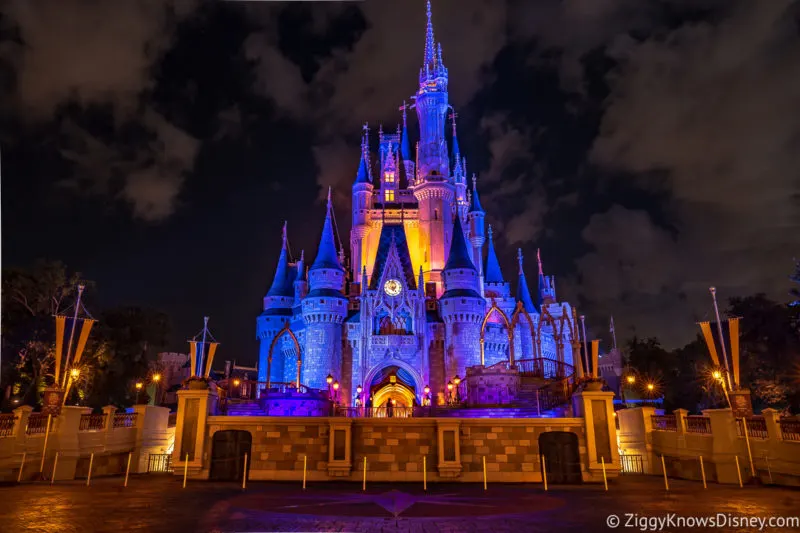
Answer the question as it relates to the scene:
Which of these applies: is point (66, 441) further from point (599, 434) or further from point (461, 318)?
point (461, 318)

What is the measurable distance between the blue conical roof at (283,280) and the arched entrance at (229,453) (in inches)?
1539

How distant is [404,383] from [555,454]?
33.4 metres

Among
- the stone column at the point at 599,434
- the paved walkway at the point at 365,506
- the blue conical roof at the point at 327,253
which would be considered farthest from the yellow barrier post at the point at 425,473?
the blue conical roof at the point at 327,253

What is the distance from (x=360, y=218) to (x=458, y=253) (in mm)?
12406

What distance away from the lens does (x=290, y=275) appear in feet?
182

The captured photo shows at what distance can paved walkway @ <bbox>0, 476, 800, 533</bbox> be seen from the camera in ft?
27.3

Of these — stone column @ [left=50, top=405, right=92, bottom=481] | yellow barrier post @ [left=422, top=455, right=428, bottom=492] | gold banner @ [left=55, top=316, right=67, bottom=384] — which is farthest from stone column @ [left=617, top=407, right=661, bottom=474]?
gold banner @ [left=55, top=316, right=67, bottom=384]

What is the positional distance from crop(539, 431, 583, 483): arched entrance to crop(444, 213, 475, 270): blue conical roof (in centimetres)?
3225

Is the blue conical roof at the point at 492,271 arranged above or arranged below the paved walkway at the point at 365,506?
above

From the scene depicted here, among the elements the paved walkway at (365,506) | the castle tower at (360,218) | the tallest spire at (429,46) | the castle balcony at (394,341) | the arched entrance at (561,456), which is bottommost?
the paved walkway at (365,506)

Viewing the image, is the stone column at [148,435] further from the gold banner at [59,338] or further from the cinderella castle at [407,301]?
the cinderella castle at [407,301]

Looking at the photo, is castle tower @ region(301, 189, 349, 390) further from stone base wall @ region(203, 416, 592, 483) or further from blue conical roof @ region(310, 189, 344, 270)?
stone base wall @ region(203, 416, 592, 483)

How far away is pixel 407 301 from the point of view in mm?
45719

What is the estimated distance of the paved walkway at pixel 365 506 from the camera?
833 centimetres
